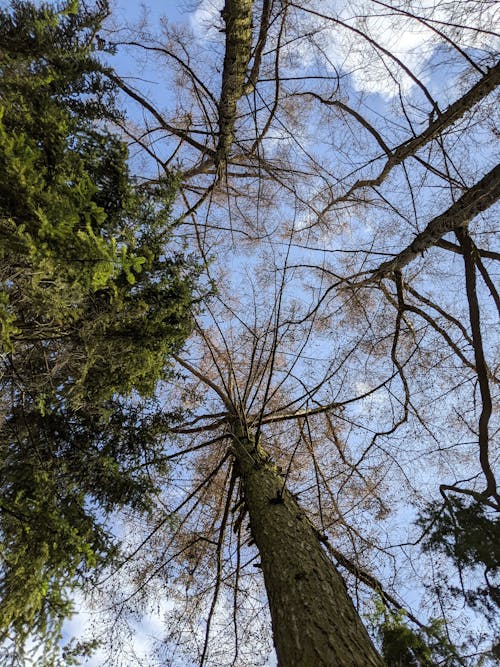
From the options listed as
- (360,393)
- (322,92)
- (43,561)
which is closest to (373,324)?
(360,393)

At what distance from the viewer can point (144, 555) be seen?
4422 millimetres

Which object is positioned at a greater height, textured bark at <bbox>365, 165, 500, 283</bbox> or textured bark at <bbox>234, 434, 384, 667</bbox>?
textured bark at <bbox>365, 165, 500, 283</bbox>

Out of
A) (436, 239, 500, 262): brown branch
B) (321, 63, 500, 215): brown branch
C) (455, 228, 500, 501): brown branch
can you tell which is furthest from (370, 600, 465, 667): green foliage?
(321, 63, 500, 215): brown branch

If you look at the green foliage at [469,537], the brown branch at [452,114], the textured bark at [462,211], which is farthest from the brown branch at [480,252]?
the green foliage at [469,537]

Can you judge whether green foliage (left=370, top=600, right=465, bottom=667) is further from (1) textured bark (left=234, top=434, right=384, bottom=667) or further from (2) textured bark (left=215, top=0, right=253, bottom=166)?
(2) textured bark (left=215, top=0, right=253, bottom=166)

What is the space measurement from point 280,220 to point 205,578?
15.2ft

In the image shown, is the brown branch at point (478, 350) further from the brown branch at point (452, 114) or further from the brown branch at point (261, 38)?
the brown branch at point (261, 38)

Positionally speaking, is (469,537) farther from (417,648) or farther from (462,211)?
(462,211)

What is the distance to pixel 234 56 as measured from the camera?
370 cm

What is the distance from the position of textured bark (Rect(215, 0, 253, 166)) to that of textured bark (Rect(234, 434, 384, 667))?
3.55 meters

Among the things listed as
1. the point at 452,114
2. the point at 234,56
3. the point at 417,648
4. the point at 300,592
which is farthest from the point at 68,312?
the point at 452,114

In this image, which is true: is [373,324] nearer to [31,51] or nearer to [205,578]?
[205,578]

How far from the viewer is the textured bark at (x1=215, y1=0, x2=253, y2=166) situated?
346cm

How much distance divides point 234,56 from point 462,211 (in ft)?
7.99
